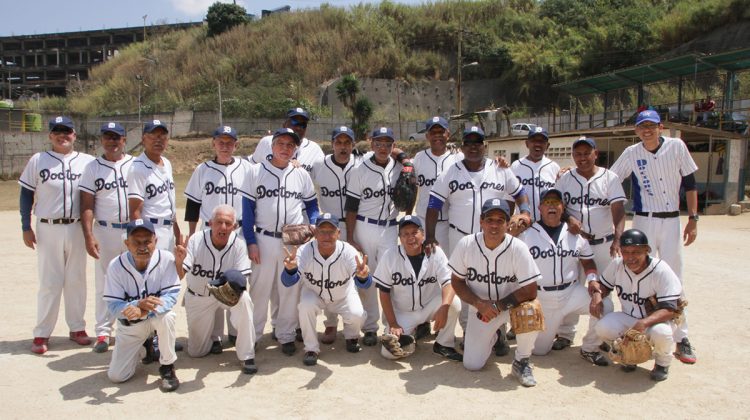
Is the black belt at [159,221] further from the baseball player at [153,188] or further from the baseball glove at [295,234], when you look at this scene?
the baseball glove at [295,234]

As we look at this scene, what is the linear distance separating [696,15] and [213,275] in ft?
147

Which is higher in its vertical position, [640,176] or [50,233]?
[640,176]

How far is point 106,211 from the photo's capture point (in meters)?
5.50

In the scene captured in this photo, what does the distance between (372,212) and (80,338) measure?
129 inches

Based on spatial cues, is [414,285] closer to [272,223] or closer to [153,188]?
[272,223]

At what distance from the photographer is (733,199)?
18.7 meters

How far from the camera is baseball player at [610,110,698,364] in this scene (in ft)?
18.4

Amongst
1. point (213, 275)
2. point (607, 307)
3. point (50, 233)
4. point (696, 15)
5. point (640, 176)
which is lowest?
point (607, 307)

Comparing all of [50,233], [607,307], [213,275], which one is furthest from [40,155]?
[607,307]

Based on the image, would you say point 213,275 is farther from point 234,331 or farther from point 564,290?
point 564,290

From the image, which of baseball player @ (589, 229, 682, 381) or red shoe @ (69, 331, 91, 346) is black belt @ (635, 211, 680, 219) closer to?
baseball player @ (589, 229, 682, 381)

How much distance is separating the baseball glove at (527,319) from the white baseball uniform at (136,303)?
292 cm

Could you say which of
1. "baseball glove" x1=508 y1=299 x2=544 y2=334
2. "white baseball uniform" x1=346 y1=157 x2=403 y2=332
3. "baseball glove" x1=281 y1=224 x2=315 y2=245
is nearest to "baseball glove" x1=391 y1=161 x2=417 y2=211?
"white baseball uniform" x1=346 y1=157 x2=403 y2=332

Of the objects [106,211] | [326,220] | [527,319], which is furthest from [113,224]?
[527,319]
